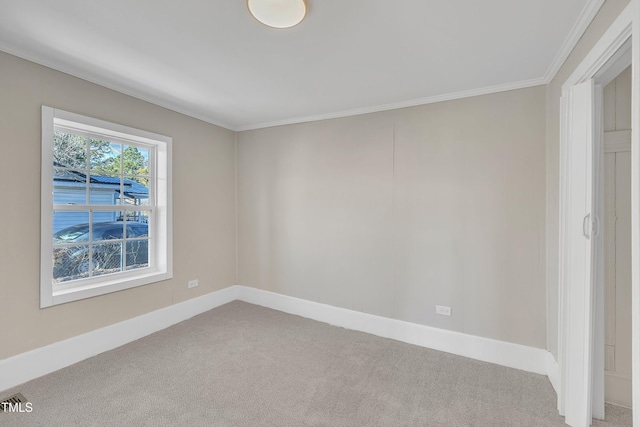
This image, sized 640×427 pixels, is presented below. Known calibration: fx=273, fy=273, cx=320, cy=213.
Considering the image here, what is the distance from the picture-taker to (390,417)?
184 centimetres

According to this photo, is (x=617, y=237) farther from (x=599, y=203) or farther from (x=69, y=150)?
(x=69, y=150)

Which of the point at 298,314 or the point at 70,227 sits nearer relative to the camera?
the point at 70,227

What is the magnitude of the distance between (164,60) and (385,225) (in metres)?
2.54

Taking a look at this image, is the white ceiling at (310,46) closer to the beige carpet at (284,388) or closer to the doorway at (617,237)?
the doorway at (617,237)

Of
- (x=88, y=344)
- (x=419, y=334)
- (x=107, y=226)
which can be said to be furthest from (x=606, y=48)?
(x=88, y=344)

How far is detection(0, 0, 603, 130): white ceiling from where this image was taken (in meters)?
1.58

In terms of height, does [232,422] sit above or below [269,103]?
below

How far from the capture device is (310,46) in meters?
1.93

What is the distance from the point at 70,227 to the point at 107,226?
0.31 meters

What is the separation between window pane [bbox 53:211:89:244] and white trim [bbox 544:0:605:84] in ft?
13.4

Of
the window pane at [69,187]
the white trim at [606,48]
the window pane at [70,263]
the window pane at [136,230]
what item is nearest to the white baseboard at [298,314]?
the window pane at [70,263]

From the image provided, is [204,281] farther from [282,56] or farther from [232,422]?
[282,56]

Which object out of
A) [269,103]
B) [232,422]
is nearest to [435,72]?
[269,103]

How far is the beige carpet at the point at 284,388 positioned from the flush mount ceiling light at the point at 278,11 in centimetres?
249
